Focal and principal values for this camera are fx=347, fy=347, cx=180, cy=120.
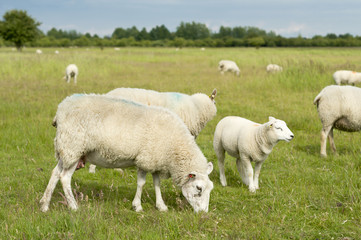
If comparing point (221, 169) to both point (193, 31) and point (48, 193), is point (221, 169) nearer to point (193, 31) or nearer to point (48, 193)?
point (48, 193)

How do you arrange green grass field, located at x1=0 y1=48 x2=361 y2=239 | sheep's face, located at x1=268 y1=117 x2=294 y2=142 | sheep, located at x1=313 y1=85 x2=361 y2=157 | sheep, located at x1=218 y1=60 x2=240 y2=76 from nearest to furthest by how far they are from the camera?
green grass field, located at x1=0 y1=48 x2=361 y2=239 → sheep's face, located at x1=268 y1=117 x2=294 y2=142 → sheep, located at x1=313 y1=85 x2=361 y2=157 → sheep, located at x1=218 y1=60 x2=240 y2=76

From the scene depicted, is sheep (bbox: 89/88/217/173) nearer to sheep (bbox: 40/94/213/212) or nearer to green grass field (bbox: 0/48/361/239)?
green grass field (bbox: 0/48/361/239)

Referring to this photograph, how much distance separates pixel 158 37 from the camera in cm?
15500

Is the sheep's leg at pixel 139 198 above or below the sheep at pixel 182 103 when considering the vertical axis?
below

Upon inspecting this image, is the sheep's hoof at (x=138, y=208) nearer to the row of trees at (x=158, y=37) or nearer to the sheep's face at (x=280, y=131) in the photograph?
the sheep's face at (x=280, y=131)

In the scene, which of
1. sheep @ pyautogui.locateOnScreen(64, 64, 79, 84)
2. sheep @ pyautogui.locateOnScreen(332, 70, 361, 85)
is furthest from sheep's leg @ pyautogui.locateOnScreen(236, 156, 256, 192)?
sheep @ pyautogui.locateOnScreen(64, 64, 79, 84)

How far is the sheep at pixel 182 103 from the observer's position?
653 cm

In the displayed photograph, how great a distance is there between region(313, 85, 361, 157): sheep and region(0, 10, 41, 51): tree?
5196 centimetres

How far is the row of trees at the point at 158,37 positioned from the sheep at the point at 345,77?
47.4 metres

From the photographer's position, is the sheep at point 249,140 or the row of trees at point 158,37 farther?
the row of trees at point 158,37

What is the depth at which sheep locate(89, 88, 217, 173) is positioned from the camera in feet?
21.4

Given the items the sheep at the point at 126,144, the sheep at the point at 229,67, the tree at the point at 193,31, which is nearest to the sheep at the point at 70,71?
the sheep at the point at 229,67

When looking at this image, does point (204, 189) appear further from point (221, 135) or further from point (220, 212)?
point (221, 135)

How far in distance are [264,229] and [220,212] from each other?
2.69 feet
